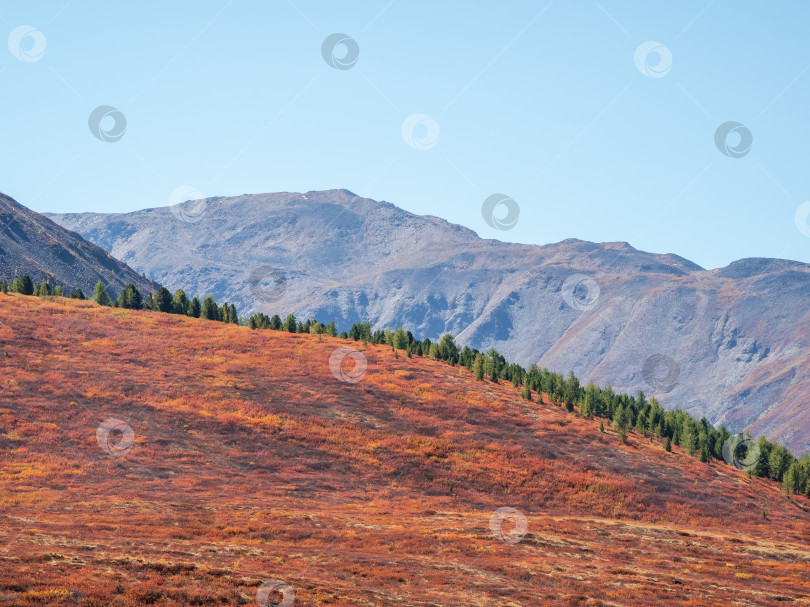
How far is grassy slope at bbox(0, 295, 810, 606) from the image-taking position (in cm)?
3151

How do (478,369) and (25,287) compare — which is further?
Answer: (25,287)

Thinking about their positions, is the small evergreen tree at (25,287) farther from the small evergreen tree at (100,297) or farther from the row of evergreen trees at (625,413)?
the row of evergreen trees at (625,413)

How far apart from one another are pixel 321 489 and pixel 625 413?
44776 mm

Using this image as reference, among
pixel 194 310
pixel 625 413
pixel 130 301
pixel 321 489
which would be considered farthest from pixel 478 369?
pixel 130 301

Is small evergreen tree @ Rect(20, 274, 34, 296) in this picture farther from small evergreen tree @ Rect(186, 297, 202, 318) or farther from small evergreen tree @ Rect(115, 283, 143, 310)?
small evergreen tree @ Rect(186, 297, 202, 318)

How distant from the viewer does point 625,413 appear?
86.5 metres

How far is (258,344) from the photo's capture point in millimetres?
92500

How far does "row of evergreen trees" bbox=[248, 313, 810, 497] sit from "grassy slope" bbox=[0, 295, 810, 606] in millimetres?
3740

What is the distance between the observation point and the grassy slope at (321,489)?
31.5 m

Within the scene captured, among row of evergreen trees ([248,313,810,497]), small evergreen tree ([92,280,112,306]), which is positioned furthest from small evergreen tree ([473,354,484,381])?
small evergreen tree ([92,280,112,306])

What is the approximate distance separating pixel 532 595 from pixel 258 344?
65.4 m

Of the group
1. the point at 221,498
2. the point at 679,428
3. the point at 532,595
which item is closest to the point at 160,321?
the point at 221,498

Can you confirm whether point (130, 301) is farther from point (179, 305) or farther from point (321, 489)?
point (321, 489)

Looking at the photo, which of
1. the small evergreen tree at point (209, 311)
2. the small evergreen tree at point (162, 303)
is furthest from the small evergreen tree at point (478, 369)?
the small evergreen tree at point (162, 303)
